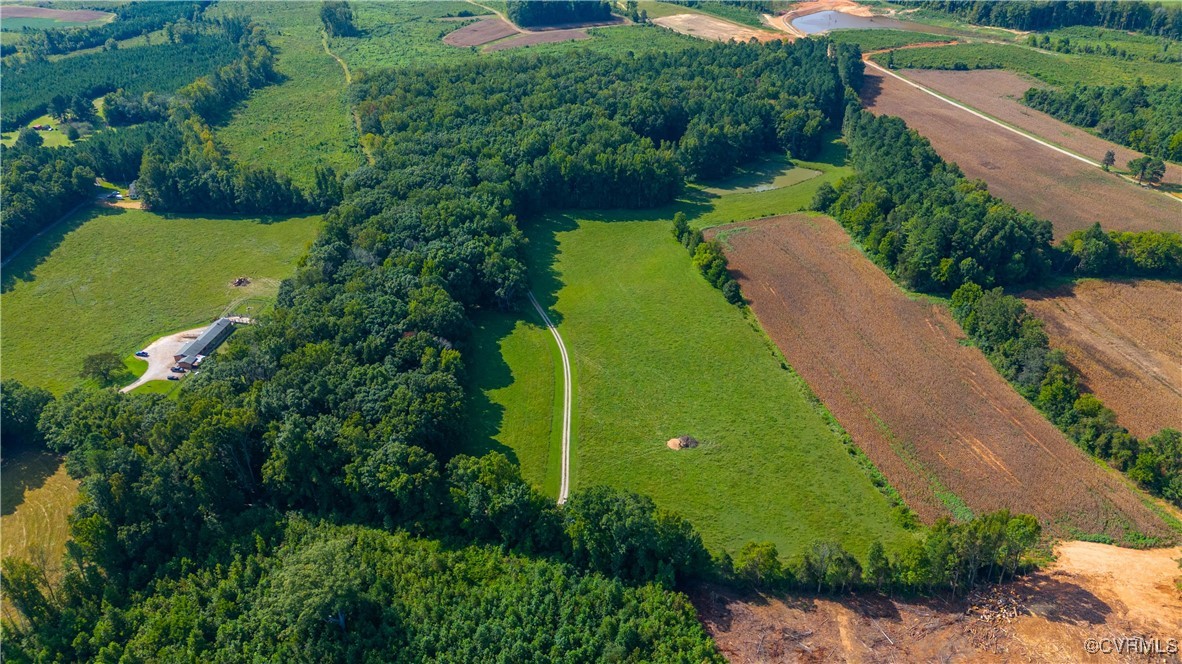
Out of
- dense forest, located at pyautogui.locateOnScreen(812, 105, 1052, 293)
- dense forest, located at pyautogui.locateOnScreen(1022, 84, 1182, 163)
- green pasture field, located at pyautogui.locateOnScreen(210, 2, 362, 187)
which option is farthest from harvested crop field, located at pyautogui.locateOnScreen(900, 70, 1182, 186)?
green pasture field, located at pyautogui.locateOnScreen(210, 2, 362, 187)

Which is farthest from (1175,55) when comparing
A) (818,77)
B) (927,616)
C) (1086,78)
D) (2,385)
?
(2,385)

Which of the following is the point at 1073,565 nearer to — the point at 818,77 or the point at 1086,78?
the point at 818,77

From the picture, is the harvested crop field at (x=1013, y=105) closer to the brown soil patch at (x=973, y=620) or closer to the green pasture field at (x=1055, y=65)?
the green pasture field at (x=1055, y=65)

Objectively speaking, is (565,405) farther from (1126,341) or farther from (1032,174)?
(1032,174)

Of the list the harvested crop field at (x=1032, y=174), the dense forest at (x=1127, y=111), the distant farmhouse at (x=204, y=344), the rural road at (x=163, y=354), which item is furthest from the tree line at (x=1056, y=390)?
the rural road at (x=163, y=354)

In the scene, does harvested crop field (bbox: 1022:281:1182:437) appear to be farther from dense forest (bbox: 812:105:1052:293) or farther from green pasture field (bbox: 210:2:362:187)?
green pasture field (bbox: 210:2:362:187)

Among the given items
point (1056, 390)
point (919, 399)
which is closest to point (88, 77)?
point (919, 399)
